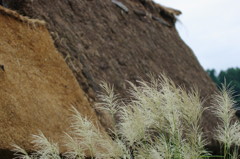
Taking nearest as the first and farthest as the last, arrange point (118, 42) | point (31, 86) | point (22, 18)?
point (31, 86), point (22, 18), point (118, 42)

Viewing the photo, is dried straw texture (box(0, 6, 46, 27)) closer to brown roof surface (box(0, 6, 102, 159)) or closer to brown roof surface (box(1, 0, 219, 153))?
brown roof surface (box(0, 6, 102, 159))

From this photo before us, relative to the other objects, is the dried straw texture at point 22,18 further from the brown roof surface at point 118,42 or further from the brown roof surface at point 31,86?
the brown roof surface at point 118,42

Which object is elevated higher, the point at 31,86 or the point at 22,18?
the point at 22,18

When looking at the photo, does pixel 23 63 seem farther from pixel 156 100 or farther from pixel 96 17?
pixel 96 17

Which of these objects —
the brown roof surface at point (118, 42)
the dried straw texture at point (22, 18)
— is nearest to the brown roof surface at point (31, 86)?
the dried straw texture at point (22, 18)

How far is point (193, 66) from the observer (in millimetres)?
8336

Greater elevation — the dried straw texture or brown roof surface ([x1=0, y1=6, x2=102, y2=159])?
the dried straw texture

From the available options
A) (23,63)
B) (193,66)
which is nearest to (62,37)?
(23,63)

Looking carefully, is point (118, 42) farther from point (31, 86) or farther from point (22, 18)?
point (31, 86)

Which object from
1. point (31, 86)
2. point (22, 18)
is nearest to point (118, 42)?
point (22, 18)

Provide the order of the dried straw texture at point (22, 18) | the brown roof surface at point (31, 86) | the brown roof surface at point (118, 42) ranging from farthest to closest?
1. the brown roof surface at point (118, 42)
2. the dried straw texture at point (22, 18)
3. the brown roof surface at point (31, 86)

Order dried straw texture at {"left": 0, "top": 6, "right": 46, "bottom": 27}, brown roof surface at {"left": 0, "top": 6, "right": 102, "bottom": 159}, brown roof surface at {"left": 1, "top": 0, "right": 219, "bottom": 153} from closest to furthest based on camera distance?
brown roof surface at {"left": 0, "top": 6, "right": 102, "bottom": 159} → dried straw texture at {"left": 0, "top": 6, "right": 46, "bottom": 27} → brown roof surface at {"left": 1, "top": 0, "right": 219, "bottom": 153}

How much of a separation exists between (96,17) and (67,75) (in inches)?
72.0

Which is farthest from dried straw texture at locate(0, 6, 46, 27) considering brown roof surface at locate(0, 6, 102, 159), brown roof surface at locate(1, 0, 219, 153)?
brown roof surface at locate(1, 0, 219, 153)
